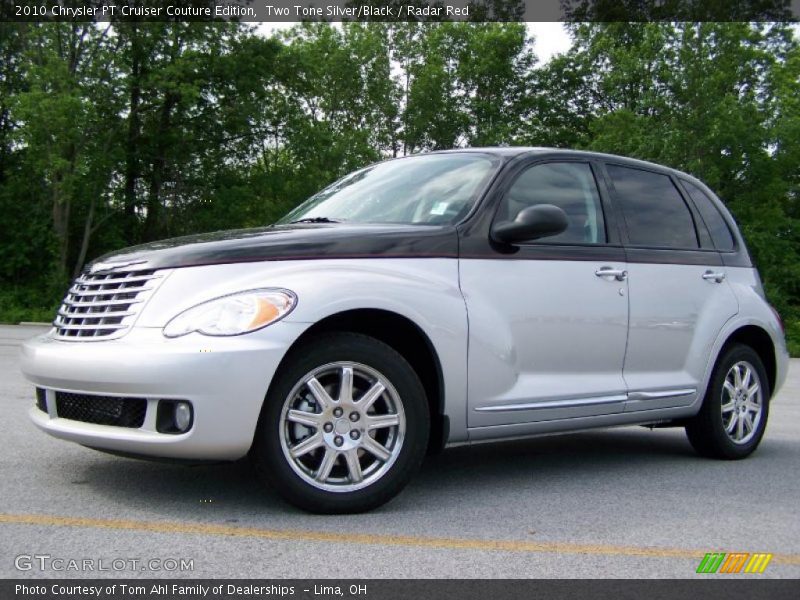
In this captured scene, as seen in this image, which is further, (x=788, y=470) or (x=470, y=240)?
(x=788, y=470)

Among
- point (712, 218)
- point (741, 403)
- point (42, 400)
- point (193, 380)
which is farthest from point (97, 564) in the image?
point (712, 218)

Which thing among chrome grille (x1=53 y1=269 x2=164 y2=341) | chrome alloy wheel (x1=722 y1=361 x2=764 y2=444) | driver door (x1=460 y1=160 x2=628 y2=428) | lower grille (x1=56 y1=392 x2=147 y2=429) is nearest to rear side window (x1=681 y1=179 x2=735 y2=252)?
chrome alloy wheel (x1=722 y1=361 x2=764 y2=444)

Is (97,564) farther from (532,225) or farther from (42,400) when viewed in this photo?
(532,225)

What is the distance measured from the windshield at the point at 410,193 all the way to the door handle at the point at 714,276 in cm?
177

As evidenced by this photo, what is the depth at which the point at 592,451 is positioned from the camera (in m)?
6.75

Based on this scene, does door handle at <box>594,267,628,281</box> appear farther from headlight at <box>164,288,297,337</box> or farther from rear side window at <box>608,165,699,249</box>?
headlight at <box>164,288,297,337</box>

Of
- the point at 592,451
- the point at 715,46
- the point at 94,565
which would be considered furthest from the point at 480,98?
the point at 94,565

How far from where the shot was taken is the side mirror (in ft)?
16.3

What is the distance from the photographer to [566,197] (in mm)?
5711

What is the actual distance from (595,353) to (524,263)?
71 cm

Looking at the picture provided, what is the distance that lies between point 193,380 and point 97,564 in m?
0.86

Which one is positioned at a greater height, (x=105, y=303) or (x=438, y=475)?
(x=105, y=303)

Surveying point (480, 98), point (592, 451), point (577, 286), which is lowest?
point (592, 451)
